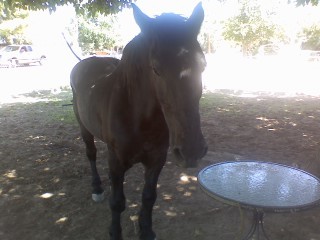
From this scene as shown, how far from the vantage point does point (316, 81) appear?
14578mm

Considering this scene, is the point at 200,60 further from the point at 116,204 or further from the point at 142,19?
the point at 116,204

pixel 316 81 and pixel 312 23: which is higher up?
pixel 312 23

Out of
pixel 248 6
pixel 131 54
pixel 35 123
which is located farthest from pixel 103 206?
pixel 248 6

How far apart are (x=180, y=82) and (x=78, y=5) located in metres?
5.35

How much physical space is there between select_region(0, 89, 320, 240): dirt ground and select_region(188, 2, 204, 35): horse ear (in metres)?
1.38

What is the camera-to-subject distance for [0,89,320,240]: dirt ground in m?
3.17

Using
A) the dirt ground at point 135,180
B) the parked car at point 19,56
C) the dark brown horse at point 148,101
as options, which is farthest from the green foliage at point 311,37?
the dark brown horse at point 148,101

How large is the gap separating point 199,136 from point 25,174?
3.57m

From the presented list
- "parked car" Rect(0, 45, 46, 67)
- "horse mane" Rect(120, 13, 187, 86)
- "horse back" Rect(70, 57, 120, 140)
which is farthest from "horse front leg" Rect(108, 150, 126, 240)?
"parked car" Rect(0, 45, 46, 67)

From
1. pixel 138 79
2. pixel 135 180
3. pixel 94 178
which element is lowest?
pixel 135 180

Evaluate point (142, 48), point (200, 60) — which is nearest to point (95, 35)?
point (142, 48)

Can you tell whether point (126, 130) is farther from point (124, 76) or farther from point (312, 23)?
point (312, 23)

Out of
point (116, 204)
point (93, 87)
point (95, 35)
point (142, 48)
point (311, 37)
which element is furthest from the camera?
point (95, 35)

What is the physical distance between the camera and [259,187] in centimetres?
246
